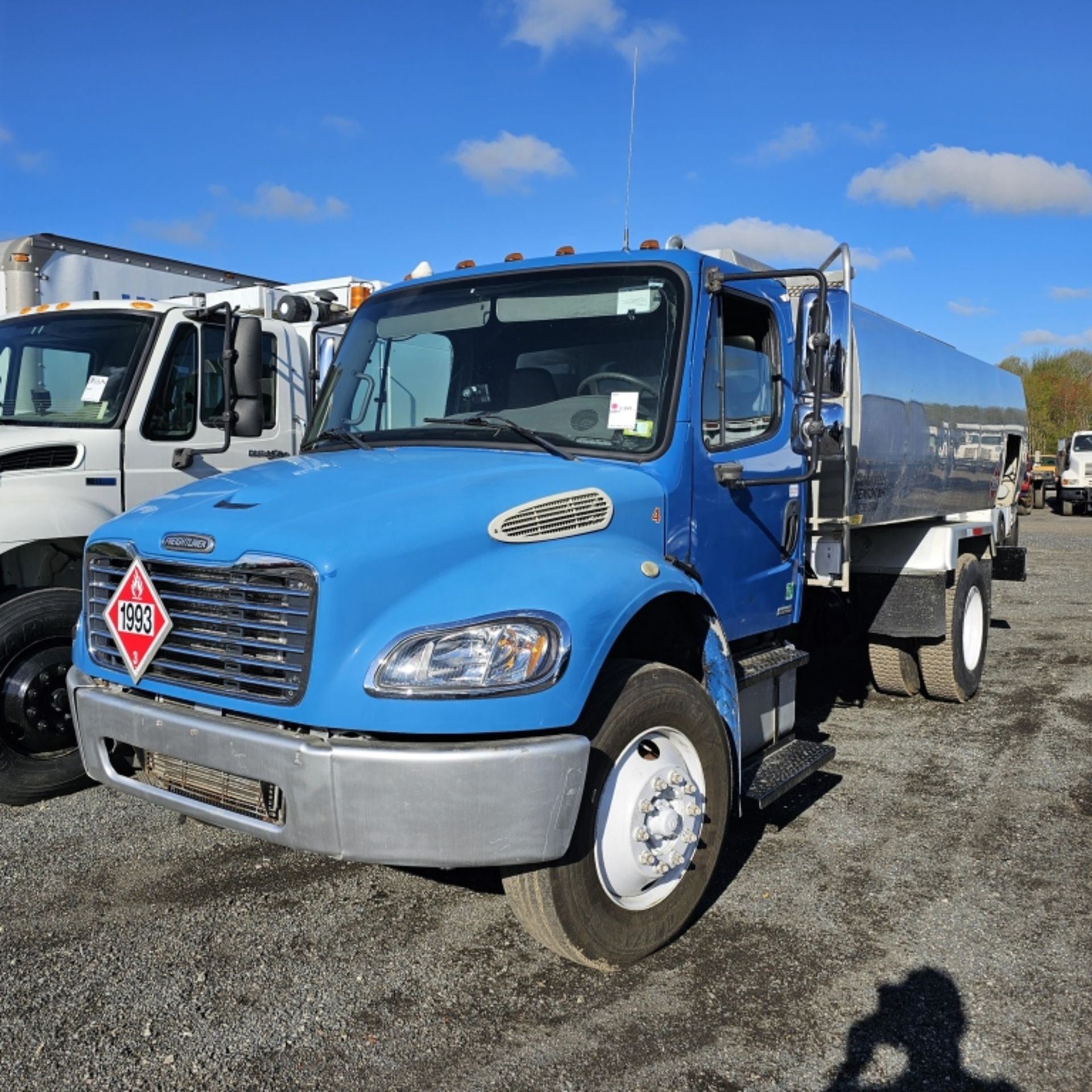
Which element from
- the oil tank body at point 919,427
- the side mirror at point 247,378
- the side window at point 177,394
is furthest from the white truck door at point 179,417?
the oil tank body at point 919,427

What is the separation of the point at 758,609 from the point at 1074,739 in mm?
3173

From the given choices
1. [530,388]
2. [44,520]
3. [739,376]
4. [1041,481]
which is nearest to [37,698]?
[44,520]

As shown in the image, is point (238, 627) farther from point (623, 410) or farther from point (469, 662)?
point (623, 410)

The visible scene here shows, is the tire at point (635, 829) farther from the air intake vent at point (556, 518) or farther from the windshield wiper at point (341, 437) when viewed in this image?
the windshield wiper at point (341, 437)

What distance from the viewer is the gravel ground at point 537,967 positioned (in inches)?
119

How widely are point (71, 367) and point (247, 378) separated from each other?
5.27 feet

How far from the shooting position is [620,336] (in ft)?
13.8

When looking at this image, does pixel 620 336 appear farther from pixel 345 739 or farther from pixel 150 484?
pixel 150 484

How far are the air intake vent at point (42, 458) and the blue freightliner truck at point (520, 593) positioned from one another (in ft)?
4.02

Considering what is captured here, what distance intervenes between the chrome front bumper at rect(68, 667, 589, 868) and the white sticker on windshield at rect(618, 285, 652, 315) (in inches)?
74.7

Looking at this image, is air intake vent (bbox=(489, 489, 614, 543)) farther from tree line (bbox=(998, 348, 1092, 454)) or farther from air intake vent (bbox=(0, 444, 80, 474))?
tree line (bbox=(998, 348, 1092, 454))

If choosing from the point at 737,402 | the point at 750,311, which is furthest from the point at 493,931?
the point at 750,311

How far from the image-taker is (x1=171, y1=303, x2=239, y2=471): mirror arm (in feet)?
16.4

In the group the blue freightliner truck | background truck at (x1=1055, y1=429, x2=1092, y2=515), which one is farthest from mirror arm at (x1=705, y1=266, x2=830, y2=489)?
background truck at (x1=1055, y1=429, x2=1092, y2=515)
